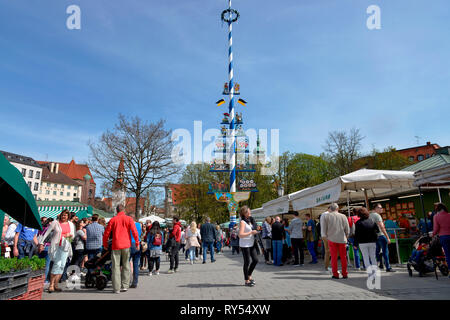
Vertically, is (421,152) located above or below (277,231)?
above

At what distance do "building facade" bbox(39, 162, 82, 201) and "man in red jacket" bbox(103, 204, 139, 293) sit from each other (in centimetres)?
10202

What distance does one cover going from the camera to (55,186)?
330 ft

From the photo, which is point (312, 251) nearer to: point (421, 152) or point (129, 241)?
point (129, 241)

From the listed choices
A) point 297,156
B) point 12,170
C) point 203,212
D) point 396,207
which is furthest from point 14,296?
point 297,156

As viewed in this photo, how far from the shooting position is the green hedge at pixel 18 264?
13.3ft

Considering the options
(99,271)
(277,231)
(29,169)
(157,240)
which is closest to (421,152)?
(277,231)

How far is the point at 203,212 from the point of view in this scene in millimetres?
45688

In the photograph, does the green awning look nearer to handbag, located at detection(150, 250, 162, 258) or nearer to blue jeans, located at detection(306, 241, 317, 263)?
handbag, located at detection(150, 250, 162, 258)

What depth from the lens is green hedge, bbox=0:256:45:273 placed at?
13.3 feet

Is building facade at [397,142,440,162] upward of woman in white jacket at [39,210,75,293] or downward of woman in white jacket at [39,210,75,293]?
upward

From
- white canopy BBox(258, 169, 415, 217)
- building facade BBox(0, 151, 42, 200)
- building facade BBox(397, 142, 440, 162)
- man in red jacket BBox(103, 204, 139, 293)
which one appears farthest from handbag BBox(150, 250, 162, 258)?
building facade BBox(0, 151, 42, 200)

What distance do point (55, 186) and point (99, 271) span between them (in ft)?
352
